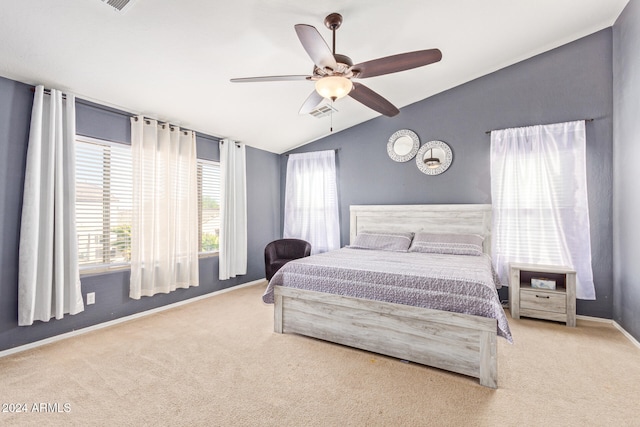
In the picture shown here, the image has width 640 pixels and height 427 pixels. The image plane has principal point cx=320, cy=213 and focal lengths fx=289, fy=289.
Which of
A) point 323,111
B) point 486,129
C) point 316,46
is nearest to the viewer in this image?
point 316,46

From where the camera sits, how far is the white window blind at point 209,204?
167 inches

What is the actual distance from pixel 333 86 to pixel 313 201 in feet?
9.98

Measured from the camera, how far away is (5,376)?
83.4 inches

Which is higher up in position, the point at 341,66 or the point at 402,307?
the point at 341,66

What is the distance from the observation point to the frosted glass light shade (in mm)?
2119

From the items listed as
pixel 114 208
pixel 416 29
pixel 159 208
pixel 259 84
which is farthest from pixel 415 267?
pixel 114 208

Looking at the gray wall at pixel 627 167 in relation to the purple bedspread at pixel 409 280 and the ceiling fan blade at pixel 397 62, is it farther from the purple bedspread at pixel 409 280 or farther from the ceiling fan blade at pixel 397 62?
the ceiling fan blade at pixel 397 62

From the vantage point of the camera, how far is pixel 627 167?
9.29ft

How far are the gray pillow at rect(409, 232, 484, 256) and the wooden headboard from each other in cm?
22

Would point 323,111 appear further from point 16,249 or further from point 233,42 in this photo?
point 16,249

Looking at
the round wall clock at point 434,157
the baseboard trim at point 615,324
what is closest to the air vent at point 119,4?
the round wall clock at point 434,157

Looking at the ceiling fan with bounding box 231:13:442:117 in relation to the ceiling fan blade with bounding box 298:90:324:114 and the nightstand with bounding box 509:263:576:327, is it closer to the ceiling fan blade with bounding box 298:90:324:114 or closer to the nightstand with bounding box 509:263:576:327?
the ceiling fan blade with bounding box 298:90:324:114

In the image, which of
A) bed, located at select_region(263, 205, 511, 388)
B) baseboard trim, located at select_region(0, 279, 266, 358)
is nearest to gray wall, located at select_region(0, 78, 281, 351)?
baseboard trim, located at select_region(0, 279, 266, 358)

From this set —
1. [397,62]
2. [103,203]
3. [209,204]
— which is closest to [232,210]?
[209,204]
